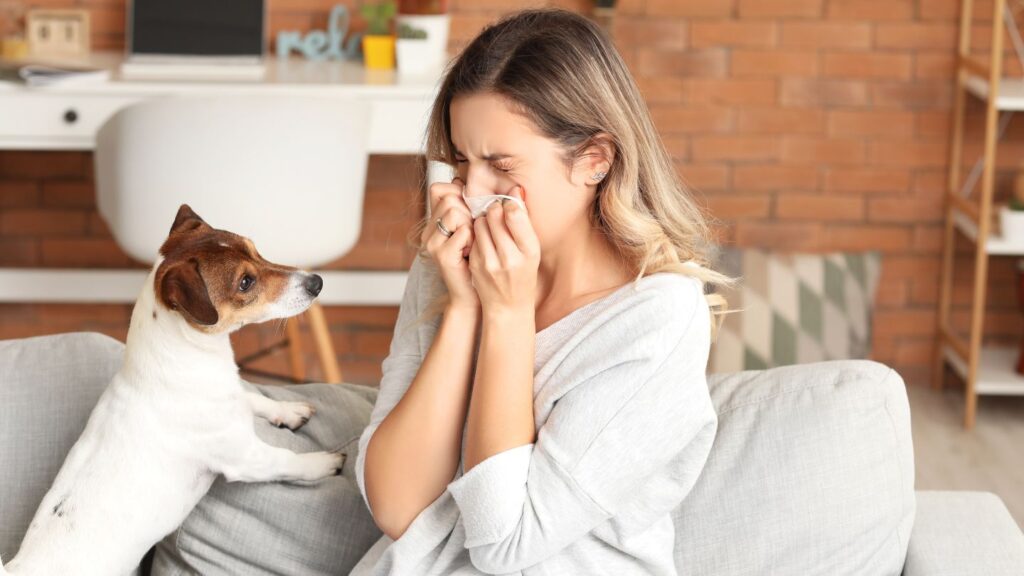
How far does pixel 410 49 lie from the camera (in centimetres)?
321

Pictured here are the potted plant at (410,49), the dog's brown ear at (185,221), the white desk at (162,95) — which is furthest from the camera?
the potted plant at (410,49)

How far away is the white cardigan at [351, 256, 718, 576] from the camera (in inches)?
50.2

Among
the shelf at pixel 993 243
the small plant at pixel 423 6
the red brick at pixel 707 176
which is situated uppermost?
the small plant at pixel 423 6

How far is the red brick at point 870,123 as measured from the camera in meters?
3.45

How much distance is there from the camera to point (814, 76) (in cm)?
343

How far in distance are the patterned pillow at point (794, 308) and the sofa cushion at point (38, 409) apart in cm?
197

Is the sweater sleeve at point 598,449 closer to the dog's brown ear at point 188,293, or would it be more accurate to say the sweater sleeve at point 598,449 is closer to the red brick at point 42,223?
the dog's brown ear at point 188,293

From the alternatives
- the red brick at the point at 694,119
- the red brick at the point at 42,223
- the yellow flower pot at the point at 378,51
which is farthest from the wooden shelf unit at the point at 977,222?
the red brick at the point at 42,223

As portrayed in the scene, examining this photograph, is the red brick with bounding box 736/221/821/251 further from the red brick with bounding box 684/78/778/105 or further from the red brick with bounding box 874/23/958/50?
the red brick with bounding box 874/23/958/50

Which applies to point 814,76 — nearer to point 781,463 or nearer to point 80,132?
point 80,132

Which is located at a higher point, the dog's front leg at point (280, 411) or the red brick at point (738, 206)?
the red brick at point (738, 206)

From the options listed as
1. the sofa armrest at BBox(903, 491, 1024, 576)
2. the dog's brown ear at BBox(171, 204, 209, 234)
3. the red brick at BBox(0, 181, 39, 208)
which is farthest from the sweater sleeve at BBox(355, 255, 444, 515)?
the red brick at BBox(0, 181, 39, 208)

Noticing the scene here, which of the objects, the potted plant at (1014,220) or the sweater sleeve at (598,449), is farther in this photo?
the potted plant at (1014,220)

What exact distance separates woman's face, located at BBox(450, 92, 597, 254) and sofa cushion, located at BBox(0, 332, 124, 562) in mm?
642
